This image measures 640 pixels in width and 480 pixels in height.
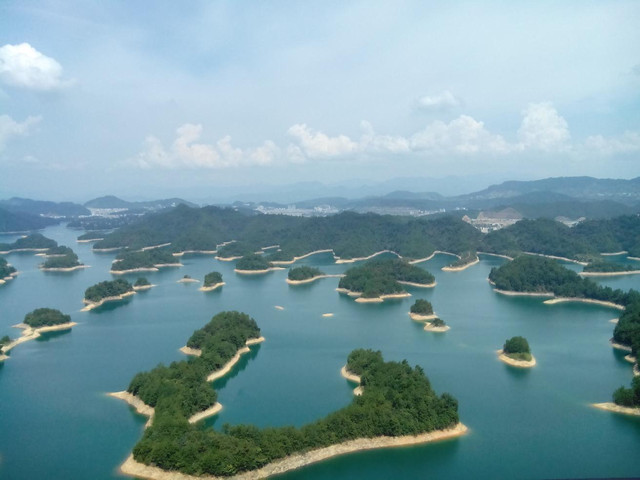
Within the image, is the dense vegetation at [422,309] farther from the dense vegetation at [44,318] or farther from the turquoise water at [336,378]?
Answer: the dense vegetation at [44,318]

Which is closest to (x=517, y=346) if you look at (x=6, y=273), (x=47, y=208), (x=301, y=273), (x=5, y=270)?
(x=301, y=273)

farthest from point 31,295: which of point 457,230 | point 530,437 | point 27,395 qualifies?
point 457,230

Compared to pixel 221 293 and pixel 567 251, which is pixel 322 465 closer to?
pixel 221 293

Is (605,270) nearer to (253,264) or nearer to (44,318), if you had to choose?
(253,264)

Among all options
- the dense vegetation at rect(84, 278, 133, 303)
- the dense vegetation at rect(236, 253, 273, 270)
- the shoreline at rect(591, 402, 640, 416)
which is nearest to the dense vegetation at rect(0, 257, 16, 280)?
the dense vegetation at rect(84, 278, 133, 303)

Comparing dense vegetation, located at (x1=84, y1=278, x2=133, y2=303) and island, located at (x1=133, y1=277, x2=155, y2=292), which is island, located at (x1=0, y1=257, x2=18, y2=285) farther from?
dense vegetation, located at (x1=84, y1=278, x2=133, y2=303)

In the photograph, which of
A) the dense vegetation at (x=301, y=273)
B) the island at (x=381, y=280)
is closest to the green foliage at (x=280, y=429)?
the island at (x=381, y=280)
